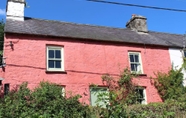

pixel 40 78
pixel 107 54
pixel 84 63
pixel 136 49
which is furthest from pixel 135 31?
pixel 40 78

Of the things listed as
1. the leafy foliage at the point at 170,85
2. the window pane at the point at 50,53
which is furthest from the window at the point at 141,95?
the window pane at the point at 50,53

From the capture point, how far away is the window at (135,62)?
17484mm

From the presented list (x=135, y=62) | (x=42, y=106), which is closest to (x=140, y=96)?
(x=135, y=62)

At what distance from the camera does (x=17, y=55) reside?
581 inches

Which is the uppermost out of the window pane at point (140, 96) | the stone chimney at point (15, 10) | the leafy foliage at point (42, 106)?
the stone chimney at point (15, 10)

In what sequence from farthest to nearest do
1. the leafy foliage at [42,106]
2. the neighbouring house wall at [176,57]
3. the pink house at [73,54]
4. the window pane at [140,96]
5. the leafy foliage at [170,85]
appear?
the neighbouring house wall at [176,57] < the leafy foliage at [170,85] < the window pane at [140,96] < the pink house at [73,54] < the leafy foliage at [42,106]

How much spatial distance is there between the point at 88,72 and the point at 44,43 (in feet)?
11.7

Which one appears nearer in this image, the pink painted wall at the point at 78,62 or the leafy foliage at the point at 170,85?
the pink painted wall at the point at 78,62

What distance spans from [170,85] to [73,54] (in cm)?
738

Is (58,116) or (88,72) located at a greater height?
(88,72)

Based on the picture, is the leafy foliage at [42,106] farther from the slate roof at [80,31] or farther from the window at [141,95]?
the window at [141,95]

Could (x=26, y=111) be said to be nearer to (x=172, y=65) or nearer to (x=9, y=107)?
(x=9, y=107)

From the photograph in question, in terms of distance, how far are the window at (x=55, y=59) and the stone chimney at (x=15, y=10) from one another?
392cm

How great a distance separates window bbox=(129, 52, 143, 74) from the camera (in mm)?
17484
